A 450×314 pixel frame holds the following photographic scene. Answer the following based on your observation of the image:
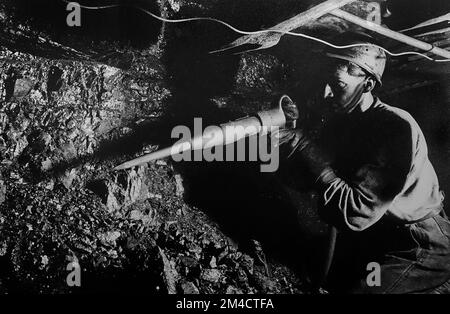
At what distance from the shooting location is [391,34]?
2662mm

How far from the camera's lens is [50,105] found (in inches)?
98.0

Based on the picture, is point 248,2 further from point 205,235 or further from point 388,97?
point 205,235

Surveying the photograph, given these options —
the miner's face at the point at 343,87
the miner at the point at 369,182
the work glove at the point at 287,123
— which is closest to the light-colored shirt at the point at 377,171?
the miner at the point at 369,182

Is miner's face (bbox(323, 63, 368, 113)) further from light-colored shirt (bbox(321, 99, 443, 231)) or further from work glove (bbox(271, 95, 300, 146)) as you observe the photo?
work glove (bbox(271, 95, 300, 146))

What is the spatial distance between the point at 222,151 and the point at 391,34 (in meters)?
1.62

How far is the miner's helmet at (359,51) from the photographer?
106 inches

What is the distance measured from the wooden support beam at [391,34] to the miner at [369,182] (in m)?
0.13

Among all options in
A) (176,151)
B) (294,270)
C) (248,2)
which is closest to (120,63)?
(176,151)

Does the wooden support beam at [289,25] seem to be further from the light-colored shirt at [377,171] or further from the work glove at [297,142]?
the light-colored shirt at [377,171]

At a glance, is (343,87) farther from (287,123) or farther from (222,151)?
(222,151)

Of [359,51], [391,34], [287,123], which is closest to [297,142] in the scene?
[287,123]

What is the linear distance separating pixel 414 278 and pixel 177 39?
2650 mm

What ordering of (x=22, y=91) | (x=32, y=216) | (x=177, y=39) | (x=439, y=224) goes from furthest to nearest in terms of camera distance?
(x=439, y=224) → (x=177, y=39) → (x=22, y=91) → (x=32, y=216)

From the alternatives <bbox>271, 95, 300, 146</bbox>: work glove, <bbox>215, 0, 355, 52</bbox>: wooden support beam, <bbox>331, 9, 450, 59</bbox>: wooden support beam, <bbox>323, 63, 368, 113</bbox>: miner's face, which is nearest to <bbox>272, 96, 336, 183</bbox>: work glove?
<bbox>271, 95, 300, 146</bbox>: work glove
